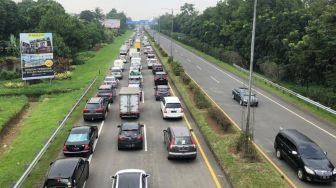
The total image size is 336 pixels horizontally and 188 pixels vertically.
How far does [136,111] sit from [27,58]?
21.8 meters

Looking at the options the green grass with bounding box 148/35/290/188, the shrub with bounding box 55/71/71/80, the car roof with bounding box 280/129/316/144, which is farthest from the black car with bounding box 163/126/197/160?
the shrub with bounding box 55/71/71/80

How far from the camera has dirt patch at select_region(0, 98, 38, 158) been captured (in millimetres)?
29169

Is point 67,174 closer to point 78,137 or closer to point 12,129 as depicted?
point 78,137

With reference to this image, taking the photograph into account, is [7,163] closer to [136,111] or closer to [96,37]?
[136,111]

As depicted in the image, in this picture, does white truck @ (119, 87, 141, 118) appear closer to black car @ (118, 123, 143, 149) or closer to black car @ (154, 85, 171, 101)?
black car @ (118, 123, 143, 149)

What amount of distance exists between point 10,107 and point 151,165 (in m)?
23.0

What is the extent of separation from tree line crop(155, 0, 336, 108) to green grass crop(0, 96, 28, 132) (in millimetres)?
29132

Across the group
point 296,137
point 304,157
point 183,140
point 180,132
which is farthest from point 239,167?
point 180,132

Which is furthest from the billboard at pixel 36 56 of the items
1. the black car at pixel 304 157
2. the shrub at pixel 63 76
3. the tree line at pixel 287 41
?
the black car at pixel 304 157

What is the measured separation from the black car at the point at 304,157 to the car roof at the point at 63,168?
36.3 ft

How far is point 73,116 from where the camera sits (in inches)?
1362

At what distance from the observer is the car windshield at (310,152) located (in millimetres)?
21047

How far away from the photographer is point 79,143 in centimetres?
2389

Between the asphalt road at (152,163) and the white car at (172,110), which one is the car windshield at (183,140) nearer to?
the asphalt road at (152,163)
